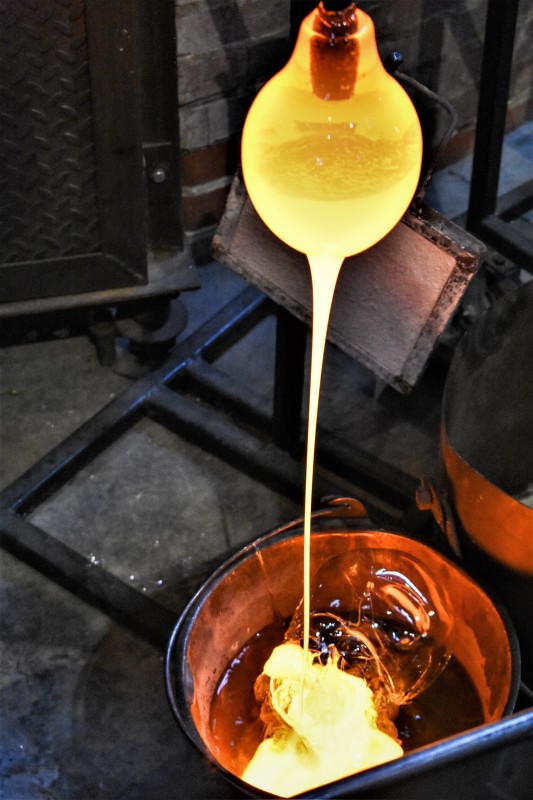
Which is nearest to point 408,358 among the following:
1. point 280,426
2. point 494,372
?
point 494,372

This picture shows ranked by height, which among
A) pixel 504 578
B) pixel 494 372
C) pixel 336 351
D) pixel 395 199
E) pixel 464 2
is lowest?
pixel 336 351

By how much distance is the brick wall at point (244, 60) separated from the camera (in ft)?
7.76

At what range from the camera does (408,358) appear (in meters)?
1.72

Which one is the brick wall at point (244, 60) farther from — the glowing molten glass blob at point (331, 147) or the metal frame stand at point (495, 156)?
the glowing molten glass blob at point (331, 147)

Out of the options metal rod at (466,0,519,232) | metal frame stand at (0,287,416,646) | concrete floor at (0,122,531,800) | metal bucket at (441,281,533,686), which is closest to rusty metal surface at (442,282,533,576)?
metal bucket at (441,281,533,686)

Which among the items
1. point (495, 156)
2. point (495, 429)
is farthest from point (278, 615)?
point (495, 156)

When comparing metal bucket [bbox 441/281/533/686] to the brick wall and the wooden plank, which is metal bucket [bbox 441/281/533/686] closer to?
the wooden plank

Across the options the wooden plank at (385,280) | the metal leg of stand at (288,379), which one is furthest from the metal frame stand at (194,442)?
the wooden plank at (385,280)

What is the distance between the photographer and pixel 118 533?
2186 mm

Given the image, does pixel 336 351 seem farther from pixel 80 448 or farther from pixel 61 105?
pixel 61 105

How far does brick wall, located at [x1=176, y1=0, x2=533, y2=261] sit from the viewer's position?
237cm

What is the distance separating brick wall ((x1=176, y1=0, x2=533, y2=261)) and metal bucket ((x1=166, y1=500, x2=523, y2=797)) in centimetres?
122

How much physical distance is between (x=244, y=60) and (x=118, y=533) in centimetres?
113

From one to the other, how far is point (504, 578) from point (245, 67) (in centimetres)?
140
